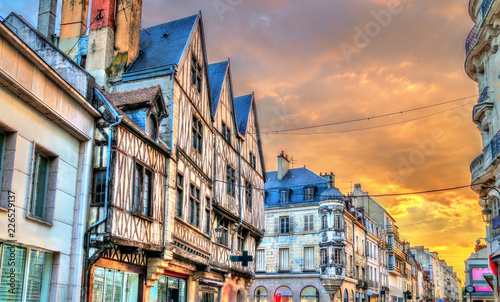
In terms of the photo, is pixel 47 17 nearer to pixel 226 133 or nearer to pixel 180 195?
pixel 180 195

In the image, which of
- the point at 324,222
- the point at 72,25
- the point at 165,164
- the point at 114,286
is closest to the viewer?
the point at 114,286

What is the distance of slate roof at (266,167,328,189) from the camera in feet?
129

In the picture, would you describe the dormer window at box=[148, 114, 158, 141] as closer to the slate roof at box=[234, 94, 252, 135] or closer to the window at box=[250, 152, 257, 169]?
the slate roof at box=[234, 94, 252, 135]

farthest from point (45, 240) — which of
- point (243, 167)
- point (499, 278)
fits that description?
point (499, 278)

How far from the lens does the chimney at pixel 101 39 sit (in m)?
15.5

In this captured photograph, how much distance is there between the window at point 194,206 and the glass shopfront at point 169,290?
6.13ft

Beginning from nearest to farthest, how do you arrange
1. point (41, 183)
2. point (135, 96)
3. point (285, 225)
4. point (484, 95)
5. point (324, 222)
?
1. point (41, 183)
2. point (135, 96)
3. point (484, 95)
4. point (324, 222)
5. point (285, 225)

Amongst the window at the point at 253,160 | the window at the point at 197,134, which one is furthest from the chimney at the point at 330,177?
the window at the point at 197,134

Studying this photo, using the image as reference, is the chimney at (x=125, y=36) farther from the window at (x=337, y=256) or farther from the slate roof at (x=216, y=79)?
the window at (x=337, y=256)

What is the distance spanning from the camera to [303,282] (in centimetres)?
3619

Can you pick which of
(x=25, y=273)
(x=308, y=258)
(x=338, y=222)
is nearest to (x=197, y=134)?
(x=25, y=273)

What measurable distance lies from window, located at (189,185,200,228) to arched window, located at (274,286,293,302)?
868 inches

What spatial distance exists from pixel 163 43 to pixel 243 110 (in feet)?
26.7

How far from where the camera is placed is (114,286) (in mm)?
12008
